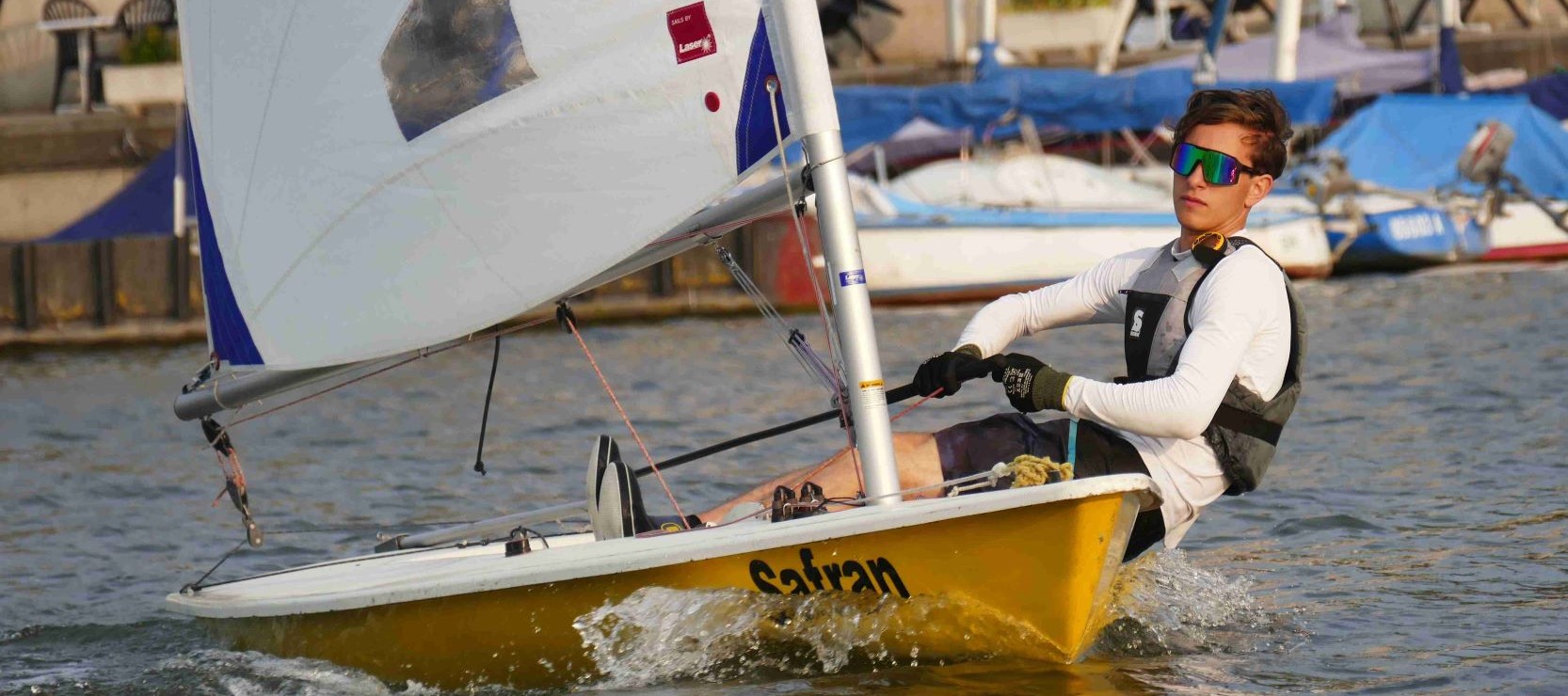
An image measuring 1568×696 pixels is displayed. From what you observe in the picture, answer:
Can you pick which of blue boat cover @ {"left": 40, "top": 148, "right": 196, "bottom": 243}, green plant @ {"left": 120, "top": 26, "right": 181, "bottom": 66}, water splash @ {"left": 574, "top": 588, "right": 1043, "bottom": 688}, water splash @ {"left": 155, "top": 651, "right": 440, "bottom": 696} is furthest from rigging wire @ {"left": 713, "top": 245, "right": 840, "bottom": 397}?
green plant @ {"left": 120, "top": 26, "right": 181, "bottom": 66}

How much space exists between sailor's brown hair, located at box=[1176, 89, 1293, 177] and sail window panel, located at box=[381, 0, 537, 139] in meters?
1.58

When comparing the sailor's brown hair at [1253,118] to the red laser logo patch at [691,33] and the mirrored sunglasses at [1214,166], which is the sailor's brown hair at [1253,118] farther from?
the red laser logo patch at [691,33]

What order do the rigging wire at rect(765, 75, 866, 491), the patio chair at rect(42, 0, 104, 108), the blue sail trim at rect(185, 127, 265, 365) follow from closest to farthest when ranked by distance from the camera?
the rigging wire at rect(765, 75, 866, 491) → the blue sail trim at rect(185, 127, 265, 365) → the patio chair at rect(42, 0, 104, 108)

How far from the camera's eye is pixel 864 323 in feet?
14.0

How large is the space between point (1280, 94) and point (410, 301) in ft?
44.5

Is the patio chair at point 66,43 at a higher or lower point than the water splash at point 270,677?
higher

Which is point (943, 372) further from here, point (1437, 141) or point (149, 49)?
point (149, 49)

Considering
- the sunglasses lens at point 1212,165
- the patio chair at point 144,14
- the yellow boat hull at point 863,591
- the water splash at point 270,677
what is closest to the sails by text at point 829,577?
the yellow boat hull at point 863,591

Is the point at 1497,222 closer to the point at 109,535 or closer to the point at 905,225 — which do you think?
the point at 905,225

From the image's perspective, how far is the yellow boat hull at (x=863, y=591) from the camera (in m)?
4.13

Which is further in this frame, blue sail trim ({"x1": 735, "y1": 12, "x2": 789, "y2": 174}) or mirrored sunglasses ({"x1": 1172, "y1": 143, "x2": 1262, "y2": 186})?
mirrored sunglasses ({"x1": 1172, "y1": 143, "x2": 1262, "y2": 186})

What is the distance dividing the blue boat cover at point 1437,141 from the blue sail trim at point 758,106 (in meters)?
14.1

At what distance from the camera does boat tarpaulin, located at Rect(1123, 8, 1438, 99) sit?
20531 millimetres

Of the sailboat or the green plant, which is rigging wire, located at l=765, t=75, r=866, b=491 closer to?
the sailboat
